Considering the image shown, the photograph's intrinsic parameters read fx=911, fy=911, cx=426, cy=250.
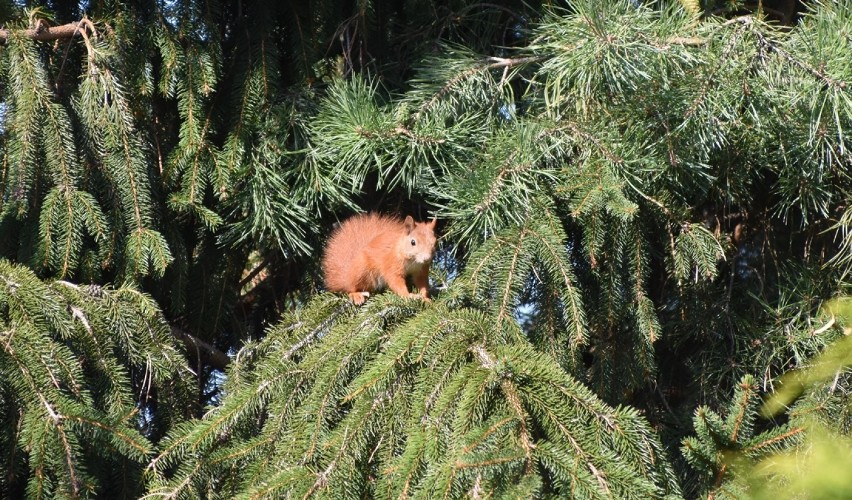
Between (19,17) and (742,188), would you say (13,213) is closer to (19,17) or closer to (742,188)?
(19,17)

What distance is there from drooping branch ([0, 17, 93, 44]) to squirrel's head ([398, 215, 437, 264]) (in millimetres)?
963

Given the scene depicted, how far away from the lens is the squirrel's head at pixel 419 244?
248cm

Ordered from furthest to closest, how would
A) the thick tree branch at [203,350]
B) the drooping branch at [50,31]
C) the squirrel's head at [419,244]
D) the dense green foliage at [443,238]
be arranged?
1. the squirrel's head at [419,244]
2. the thick tree branch at [203,350]
3. the drooping branch at [50,31]
4. the dense green foliage at [443,238]

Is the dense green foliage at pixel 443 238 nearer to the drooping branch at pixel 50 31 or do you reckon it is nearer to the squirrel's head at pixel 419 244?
the drooping branch at pixel 50 31

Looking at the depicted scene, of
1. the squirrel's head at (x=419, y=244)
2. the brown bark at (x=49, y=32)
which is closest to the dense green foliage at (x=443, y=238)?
the brown bark at (x=49, y=32)

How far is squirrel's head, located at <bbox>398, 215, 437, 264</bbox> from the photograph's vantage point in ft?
8.13

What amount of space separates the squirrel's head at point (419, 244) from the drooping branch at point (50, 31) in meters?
0.96

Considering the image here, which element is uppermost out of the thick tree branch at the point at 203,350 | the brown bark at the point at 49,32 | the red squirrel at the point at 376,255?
the brown bark at the point at 49,32

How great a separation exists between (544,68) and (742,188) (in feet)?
1.91

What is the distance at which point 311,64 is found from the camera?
248cm

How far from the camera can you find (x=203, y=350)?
8.17 ft

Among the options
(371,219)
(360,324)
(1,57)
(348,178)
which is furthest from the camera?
(371,219)

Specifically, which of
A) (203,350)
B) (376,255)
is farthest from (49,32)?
(376,255)

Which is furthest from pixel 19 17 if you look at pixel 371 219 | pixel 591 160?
pixel 591 160
